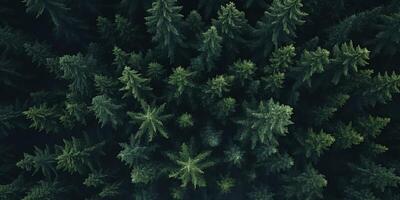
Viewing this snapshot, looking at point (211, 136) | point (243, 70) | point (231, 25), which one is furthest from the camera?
point (211, 136)

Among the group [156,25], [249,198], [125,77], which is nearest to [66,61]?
[125,77]

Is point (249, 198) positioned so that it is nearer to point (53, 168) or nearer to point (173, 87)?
point (173, 87)

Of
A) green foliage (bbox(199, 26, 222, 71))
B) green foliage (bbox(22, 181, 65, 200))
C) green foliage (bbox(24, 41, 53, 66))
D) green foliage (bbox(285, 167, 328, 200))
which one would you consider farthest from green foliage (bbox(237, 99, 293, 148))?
green foliage (bbox(24, 41, 53, 66))

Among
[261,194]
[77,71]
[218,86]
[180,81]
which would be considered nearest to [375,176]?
[261,194]

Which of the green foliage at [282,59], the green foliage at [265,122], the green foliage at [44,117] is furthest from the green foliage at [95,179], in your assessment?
the green foliage at [282,59]

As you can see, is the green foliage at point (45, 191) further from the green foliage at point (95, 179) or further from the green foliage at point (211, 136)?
the green foliage at point (211, 136)

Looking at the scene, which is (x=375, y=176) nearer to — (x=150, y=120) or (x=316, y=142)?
(x=316, y=142)

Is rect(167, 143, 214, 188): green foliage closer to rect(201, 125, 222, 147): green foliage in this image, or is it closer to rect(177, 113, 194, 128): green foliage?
rect(201, 125, 222, 147): green foliage
